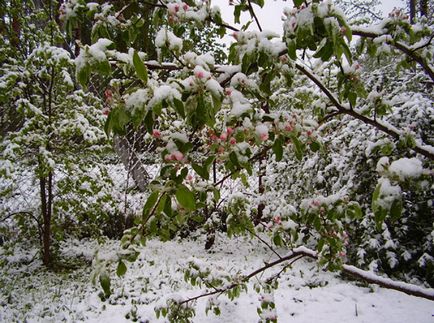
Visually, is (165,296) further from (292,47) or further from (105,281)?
(292,47)

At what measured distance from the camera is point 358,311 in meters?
3.51

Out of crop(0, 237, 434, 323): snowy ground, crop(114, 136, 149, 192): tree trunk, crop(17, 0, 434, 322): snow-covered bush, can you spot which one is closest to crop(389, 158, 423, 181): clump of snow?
crop(17, 0, 434, 322): snow-covered bush

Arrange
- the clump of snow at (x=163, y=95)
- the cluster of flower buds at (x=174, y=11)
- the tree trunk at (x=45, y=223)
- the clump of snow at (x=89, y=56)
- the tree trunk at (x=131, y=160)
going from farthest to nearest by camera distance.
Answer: the tree trunk at (x=131, y=160), the tree trunk at (x=45, y=223), the cluster of flower buds at (x=174, y=11), the clump of snow at (x=89, y=56), the clump of snow at (x=163, y=95)

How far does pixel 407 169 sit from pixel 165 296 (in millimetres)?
3774

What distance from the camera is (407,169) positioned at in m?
0.91

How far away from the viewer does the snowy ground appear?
3.53m

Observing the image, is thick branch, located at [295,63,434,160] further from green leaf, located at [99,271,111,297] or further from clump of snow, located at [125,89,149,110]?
green leaf, located at [99,271,111,297]

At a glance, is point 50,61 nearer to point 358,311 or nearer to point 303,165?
point 303,165

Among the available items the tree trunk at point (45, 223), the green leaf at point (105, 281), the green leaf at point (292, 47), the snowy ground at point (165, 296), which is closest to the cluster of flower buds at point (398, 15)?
the green leaf at point (292, 47)

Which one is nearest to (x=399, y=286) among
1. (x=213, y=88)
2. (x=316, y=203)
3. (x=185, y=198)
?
(x=316, y=203)

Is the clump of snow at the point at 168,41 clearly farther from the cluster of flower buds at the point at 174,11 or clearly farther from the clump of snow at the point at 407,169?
the clump of snow at the point at 407,169

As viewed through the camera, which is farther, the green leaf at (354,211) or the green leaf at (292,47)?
the green leaf at (354,211)

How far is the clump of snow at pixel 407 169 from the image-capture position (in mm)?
898

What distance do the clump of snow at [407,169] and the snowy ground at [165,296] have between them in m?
2.38
